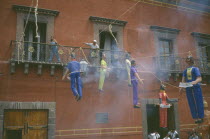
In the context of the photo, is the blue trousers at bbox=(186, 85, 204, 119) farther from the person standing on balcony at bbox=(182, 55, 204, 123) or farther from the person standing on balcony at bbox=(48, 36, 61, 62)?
the person standing on balcony at bbox=(48, 36, 61, 62)

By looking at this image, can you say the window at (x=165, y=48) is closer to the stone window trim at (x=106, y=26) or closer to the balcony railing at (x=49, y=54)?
the stone window trim at (x=106, y=26)

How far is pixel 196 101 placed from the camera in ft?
18.5

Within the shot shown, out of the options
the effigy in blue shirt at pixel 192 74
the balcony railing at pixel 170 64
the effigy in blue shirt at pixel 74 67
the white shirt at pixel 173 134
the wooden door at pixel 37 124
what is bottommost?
the white shirt at pixel 173 134

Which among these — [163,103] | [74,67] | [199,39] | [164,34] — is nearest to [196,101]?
[163,103]

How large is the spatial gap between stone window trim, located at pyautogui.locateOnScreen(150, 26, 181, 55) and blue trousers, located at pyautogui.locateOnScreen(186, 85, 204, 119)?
6.31 m

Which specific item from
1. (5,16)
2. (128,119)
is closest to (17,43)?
(5,16)

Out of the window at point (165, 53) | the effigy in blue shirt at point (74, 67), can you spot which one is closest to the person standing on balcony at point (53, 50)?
the effigy in blue shirt at point (74, 67)

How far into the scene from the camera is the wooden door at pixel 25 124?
9.01 meters

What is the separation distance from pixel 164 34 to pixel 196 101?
7.21 meters

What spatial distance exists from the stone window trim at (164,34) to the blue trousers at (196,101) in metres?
6.31

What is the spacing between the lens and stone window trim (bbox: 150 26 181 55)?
12078 millimetres

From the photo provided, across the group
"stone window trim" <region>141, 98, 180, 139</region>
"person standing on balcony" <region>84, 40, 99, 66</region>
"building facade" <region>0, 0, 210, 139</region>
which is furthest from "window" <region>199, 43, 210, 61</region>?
"person standing on balcony" <region>84, 40, 99, 66</region>

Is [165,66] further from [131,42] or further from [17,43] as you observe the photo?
[17,43]

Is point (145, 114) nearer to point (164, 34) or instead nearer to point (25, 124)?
point (164, 34)
